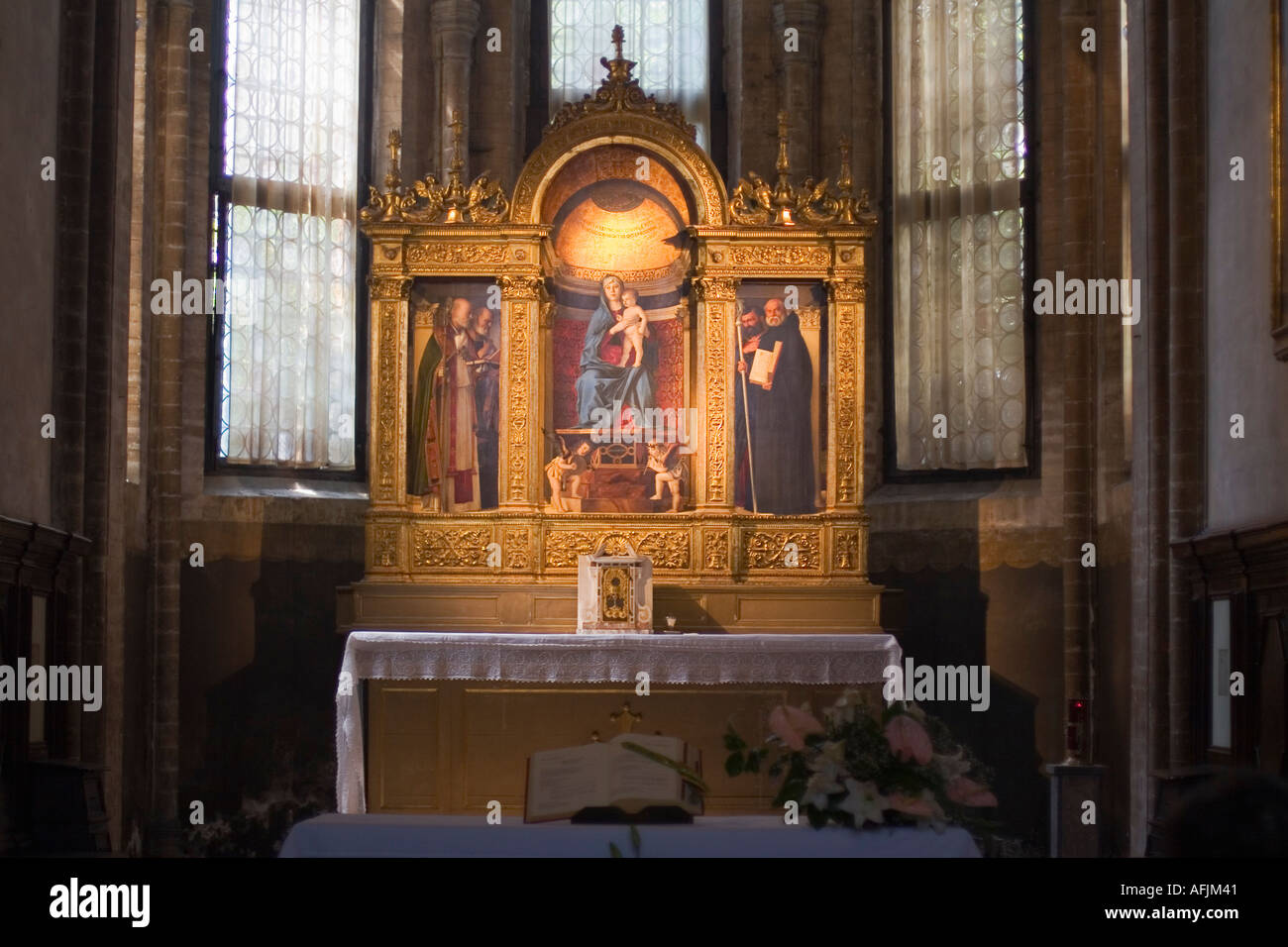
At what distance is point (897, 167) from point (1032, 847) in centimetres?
639

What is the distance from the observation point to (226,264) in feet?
50.4

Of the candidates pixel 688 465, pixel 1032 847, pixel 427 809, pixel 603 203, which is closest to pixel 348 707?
pixel 427 809

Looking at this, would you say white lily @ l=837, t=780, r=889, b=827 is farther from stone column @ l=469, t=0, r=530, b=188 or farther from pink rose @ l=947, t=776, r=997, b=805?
stone column @ l=469, t=0, r=530, b=188

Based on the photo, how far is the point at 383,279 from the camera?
46.3 ft

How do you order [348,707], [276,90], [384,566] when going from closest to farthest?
[348,707] → [384,566] → [276,90]

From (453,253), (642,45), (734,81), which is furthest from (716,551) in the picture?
(642,45)

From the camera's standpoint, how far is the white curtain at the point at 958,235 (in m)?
15.3

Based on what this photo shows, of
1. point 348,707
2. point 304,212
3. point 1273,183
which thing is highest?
point 304,212

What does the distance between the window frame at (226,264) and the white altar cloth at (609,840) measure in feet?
31.8

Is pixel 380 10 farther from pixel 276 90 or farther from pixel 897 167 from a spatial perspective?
pixel 897 167

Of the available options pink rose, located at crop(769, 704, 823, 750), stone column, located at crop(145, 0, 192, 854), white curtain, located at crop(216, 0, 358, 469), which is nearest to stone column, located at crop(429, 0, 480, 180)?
white curtain, located at crop(216, 0, 358, 469)
